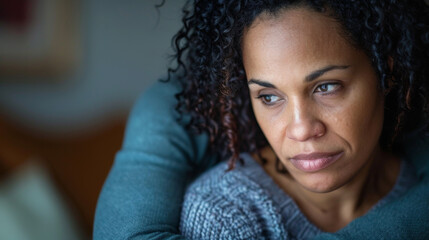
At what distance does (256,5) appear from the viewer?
37.4 inches

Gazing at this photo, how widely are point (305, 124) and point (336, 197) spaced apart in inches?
12.1

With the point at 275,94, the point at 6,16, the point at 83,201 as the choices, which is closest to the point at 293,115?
the point at 275,94

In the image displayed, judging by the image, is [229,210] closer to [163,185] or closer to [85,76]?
[163,185]

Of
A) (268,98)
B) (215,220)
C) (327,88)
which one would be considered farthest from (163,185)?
(327,88)

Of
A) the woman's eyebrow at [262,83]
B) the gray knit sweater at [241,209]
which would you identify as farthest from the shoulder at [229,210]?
the woman's eyebrow at [262,83]

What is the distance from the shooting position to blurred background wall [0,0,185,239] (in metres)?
2.32

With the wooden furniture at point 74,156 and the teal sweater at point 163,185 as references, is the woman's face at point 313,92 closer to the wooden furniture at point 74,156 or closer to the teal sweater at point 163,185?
the teal sweater at point 163,185

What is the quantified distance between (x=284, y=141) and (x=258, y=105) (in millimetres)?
98

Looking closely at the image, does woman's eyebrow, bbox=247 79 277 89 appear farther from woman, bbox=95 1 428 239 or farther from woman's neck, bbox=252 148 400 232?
woman's neck, bbox=252 148 400 232

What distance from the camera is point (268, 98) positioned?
3.25 ft

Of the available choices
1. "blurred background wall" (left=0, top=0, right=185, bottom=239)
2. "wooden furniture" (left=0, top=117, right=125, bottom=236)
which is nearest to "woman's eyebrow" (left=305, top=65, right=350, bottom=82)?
"wooden furniture" (left=0, top=117, right=125, bottom=236)

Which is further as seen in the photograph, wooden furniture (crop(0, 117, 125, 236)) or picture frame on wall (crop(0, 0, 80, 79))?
picture frame on wall (crop(0, 0, 80, 79))

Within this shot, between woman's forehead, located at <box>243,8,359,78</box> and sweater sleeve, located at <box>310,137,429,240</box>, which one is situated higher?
woman's forehead, located at <box>243,8,359,78</box>

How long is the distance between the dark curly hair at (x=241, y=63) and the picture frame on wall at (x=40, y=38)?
1.37 m
